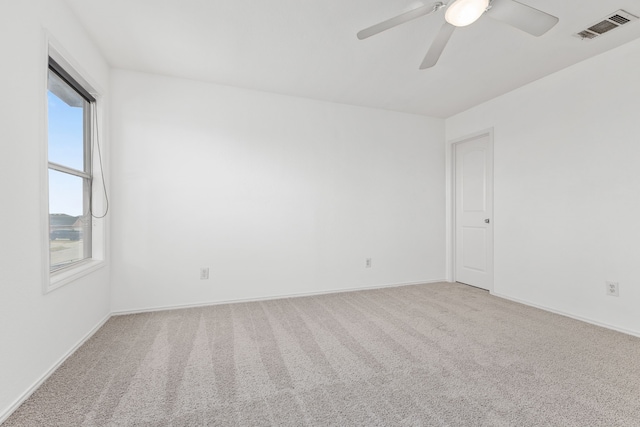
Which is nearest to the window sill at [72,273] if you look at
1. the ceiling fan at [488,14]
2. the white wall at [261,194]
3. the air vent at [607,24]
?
the white wall at [261,194]

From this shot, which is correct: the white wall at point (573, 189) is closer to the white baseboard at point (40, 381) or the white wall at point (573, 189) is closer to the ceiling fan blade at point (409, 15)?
the ceiling fan blade at point (409, 15)

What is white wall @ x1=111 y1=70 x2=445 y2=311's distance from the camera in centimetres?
287

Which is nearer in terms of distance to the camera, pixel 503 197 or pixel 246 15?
pixel 246 15

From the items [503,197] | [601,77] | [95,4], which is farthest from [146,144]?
[601,77]

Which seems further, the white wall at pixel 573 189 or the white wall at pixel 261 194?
the white wall at pixel 261 194

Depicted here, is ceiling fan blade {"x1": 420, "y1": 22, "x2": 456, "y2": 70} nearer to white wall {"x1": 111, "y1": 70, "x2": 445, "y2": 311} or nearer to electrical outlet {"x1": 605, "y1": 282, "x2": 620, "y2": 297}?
white wall {"x1": 111, "y1": 70, "x2": 445, "y2": 311}

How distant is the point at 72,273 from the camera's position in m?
2.05

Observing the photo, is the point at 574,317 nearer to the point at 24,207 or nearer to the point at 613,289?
the point at 613,289

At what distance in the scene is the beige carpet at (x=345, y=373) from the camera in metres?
1.39

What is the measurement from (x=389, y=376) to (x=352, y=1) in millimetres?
2458

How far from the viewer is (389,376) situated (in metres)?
1.72

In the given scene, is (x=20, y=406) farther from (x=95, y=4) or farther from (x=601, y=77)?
(x=601, y=77)

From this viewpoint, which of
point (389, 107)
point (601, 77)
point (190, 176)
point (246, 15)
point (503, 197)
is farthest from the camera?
point (389, 107)

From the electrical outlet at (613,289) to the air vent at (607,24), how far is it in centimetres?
211
